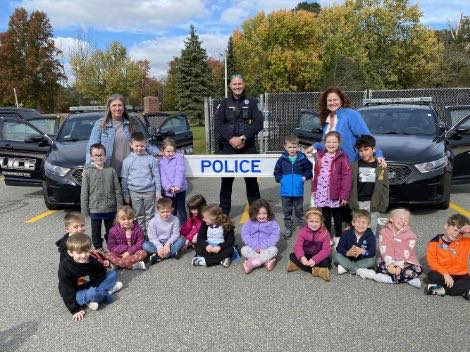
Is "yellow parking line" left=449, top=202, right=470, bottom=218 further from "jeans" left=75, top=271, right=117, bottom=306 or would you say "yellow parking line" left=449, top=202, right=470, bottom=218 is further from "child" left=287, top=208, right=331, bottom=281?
"jeans" left=75, top=271, right=117, bottom=306

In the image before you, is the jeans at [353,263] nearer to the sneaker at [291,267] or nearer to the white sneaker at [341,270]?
the white sneaker at [341,270]

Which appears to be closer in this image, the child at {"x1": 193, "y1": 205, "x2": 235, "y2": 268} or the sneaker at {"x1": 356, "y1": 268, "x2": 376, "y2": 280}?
the sneaker at {"x1": 356, "y1": 268, "x2": 376, "y2": 280}

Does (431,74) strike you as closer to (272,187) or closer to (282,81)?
(282,81)

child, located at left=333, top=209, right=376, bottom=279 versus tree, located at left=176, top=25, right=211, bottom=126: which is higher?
tree, located at left=176, top=25, right=211, bottom=126

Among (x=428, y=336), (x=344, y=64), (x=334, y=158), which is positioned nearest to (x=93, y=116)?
(x=334, y=158)

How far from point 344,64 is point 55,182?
1547 inches

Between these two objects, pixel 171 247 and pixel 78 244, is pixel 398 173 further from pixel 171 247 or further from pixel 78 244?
pixel 78 244

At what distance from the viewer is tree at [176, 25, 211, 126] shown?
41.3m

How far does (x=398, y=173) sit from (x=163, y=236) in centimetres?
356

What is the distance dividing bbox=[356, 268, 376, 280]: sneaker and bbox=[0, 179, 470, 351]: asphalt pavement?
0.30 feet

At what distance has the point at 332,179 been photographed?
477 cm

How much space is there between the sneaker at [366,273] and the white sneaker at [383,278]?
4 centimetres

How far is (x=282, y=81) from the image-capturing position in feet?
149

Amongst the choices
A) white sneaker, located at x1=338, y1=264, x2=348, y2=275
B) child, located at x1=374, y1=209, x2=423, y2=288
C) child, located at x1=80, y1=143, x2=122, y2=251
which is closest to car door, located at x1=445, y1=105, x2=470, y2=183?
child, located at x1=374, y1=209, x2=423, y2=288
